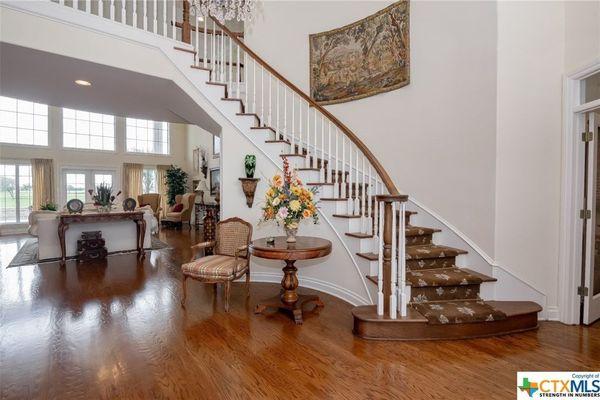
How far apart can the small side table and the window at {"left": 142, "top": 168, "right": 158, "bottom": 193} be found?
9.55m

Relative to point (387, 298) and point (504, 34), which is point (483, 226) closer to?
point (387, 298)

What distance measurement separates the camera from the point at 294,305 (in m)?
3.20

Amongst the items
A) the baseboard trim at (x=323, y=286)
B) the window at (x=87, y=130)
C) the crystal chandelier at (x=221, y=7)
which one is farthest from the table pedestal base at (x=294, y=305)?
the window at (x=87, y=130)

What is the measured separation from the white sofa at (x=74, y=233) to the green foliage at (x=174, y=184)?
15.2ft

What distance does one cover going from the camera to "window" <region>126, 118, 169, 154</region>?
11.0 meters

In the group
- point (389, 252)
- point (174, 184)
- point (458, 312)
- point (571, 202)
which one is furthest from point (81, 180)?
point (571, 202)

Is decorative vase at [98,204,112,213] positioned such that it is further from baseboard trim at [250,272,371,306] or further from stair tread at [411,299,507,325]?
stair tread at [411,299,507,325]

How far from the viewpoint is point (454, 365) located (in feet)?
7.20

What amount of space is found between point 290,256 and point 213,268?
3.03ft

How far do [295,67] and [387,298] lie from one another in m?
4.16

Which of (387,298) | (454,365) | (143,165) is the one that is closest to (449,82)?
(387,298)

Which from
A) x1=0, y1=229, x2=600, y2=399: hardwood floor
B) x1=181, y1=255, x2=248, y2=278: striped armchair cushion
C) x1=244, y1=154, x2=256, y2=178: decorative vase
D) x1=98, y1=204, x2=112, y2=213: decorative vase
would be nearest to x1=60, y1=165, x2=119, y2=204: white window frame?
x1=98, y1=204, x2=112, y2=213: decorative vase

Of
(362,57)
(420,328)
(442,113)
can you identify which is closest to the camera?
(420,328)

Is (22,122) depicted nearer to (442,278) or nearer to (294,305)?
(294,305)
